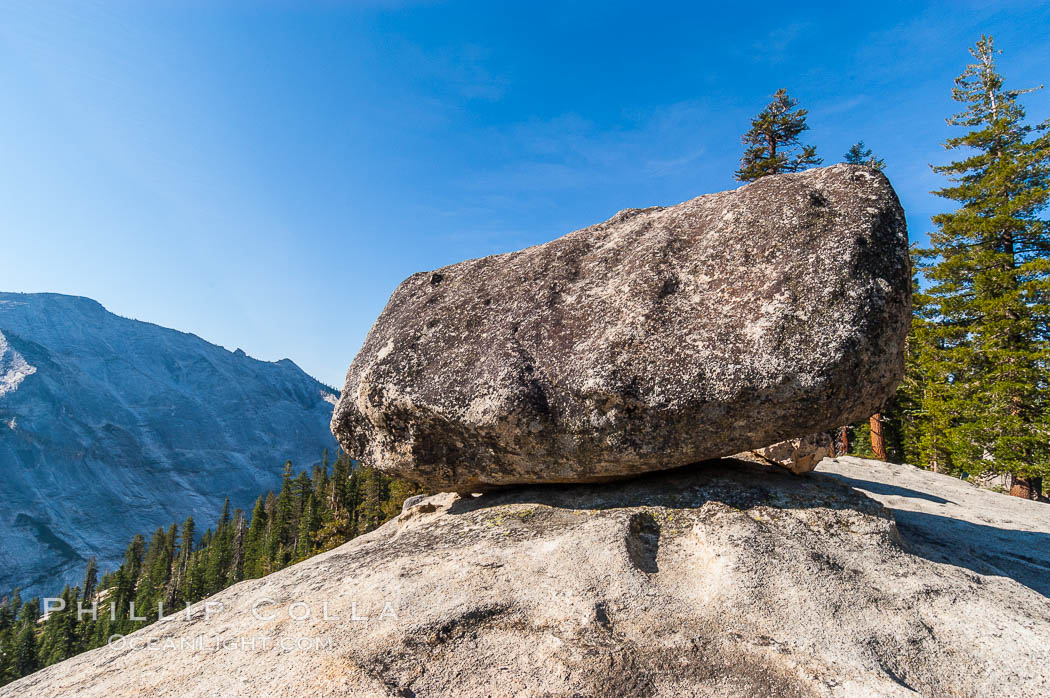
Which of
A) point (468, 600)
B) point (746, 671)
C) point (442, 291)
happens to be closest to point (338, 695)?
point (468, 600)

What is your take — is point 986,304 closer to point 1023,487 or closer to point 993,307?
point 993,307

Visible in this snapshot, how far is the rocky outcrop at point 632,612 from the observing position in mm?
5105

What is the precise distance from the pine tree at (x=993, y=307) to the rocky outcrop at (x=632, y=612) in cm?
1836

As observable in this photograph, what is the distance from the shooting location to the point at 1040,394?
2186 cm

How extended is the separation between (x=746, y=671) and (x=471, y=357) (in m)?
5.72

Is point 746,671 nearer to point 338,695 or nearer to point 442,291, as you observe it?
point 338,695

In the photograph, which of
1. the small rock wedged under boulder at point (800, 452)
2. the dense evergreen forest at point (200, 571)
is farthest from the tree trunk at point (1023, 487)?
the dense evergreen forest at point (200, 571)

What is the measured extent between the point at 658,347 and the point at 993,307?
973 inches

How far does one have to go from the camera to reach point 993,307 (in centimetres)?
2322

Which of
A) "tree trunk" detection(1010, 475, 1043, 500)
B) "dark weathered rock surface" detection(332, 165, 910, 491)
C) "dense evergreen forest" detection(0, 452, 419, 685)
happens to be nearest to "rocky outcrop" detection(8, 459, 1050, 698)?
"dark weathered rock surface" detection(332, 165, 910, 491)

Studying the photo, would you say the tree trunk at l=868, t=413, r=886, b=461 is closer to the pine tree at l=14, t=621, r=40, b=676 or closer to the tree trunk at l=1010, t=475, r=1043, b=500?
the tree trunk at l=1010, t=475, r=1043, b=500

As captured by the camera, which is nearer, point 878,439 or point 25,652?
point 878,439

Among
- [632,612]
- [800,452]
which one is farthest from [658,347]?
[632,612]

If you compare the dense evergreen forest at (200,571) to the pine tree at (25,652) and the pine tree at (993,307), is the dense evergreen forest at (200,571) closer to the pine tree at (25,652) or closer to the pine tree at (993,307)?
the pine tree at (25,652)
